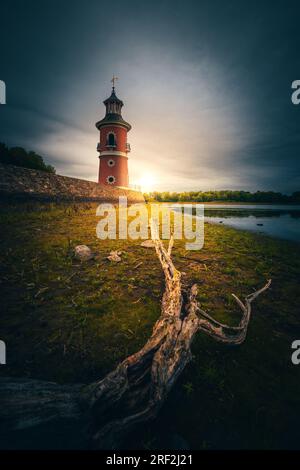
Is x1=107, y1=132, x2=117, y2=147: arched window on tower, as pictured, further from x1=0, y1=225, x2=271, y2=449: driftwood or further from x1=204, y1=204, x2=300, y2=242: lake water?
x1=0, y1=225, x2=271, y2=449: driftwood

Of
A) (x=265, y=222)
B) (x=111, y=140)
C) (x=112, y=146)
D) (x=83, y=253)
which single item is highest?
(x=111, y=140)

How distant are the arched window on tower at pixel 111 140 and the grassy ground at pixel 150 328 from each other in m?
26.6

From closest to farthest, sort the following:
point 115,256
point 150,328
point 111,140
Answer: point 150,328
point 115,256
point 111,140

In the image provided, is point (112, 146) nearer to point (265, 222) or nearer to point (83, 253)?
point (265, 222)

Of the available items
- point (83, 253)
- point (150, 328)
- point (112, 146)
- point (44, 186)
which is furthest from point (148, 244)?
point (112, 146)

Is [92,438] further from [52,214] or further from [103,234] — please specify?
[52,214]

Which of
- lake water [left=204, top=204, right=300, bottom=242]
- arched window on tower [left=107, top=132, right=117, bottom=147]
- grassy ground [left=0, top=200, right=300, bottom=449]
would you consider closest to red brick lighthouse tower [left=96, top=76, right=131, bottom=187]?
arched window on tower [left=107, top=132, right=117, bottom=147]

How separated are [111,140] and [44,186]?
66.1 feet

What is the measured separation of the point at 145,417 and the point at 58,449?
998 mm

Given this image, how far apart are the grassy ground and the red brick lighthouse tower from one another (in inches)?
960

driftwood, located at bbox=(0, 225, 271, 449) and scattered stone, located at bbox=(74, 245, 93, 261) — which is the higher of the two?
scattered stone, located at bbox=(74, 245, 93, 261)

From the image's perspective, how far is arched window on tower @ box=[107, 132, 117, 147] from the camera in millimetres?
30016

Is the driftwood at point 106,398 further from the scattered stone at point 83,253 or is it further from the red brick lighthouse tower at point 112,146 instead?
the red brick lighthouse tower at point 112,146

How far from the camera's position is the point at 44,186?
13805 mm
